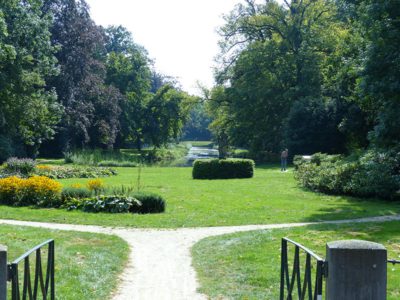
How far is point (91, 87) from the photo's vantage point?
165 ft

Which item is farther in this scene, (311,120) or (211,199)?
(311,120)

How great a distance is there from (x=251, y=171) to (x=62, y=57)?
963 inches

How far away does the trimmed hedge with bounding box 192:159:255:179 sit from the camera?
97.8ft

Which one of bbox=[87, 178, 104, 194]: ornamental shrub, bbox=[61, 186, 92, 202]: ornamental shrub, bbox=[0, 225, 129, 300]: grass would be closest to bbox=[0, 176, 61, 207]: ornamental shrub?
bbox=[61, 186, 92, 202]: ornamental shrub

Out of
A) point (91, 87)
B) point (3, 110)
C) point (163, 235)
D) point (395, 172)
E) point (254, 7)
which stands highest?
point (254, 7)

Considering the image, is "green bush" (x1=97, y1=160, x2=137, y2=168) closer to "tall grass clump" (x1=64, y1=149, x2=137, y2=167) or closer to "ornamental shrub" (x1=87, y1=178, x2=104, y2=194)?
"tall grass clump" (x1=64, y1=149, x2=137, y2=167)

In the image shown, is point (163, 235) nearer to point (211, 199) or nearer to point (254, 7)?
point (211, 199)

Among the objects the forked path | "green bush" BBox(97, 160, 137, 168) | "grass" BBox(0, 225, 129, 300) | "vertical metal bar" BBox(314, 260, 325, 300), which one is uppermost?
"vertical metal bar" BBox(314, 260, 325, 300)

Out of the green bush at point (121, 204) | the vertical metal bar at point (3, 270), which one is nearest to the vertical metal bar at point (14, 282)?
the vertical metal bar at point (3, 270)

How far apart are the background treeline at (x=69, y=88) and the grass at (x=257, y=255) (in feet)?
67.7

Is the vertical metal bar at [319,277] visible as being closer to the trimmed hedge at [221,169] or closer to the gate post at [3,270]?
the gate post at [3,270]

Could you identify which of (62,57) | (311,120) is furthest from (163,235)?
(62,57)

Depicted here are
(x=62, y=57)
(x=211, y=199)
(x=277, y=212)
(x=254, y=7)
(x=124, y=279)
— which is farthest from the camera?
(x=254, y=7)

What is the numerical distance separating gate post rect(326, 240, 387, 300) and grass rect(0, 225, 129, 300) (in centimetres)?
422
